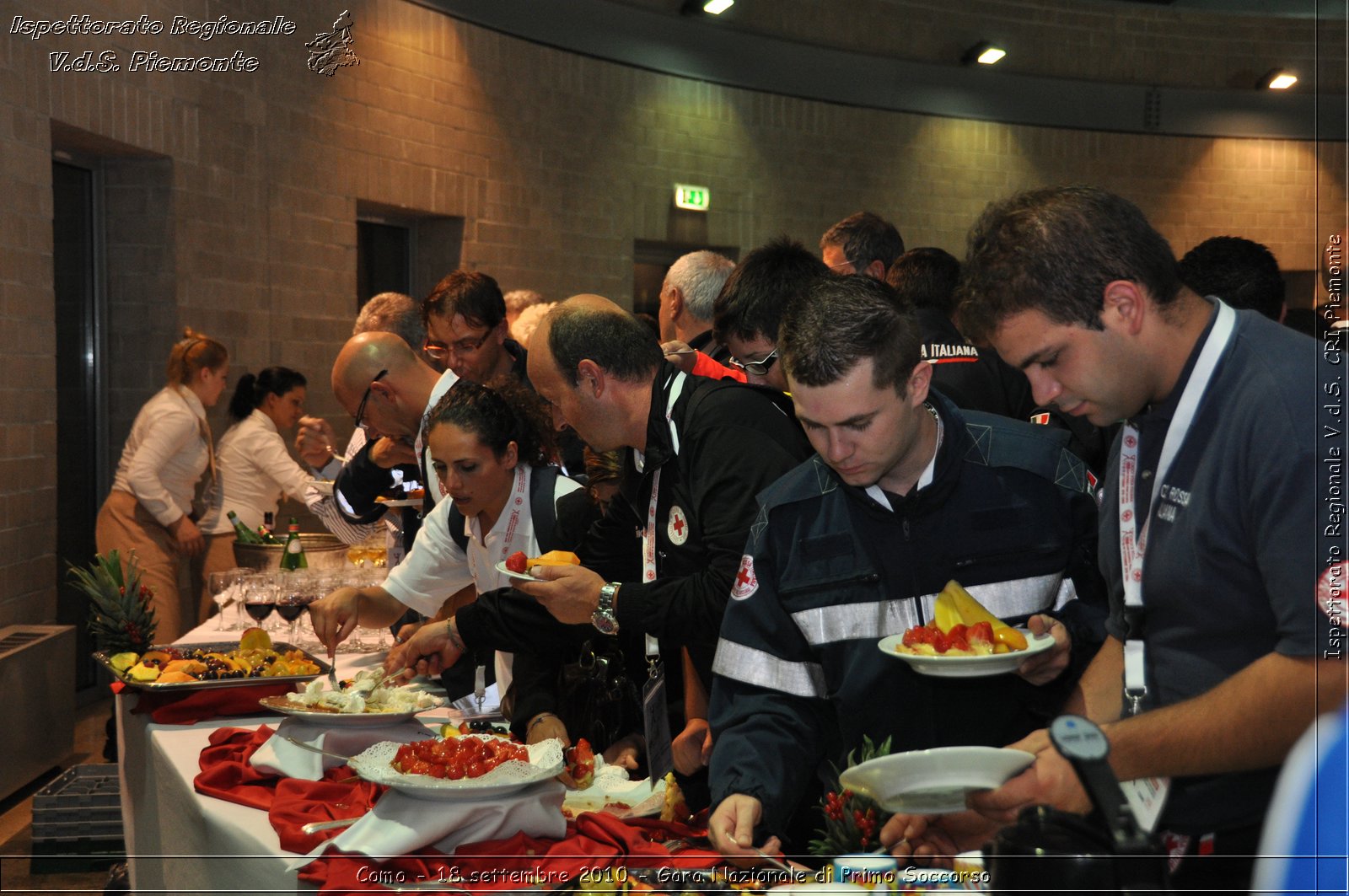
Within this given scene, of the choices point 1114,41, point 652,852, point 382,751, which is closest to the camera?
point 652,852

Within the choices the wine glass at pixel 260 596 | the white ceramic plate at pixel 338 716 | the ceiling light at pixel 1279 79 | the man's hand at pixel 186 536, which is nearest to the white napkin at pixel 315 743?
the white ceramic plate at pixel 338 716

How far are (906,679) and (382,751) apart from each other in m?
0.90

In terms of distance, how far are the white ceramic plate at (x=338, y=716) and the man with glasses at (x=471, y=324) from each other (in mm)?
1635

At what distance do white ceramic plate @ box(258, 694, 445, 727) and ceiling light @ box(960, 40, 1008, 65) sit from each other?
8.65 metres

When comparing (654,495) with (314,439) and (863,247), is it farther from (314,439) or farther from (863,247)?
(314,439)

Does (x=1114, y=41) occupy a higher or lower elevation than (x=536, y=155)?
higher

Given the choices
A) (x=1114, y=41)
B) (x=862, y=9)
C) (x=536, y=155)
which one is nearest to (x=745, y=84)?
(x=862, y=9)

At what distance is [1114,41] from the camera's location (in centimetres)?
1036

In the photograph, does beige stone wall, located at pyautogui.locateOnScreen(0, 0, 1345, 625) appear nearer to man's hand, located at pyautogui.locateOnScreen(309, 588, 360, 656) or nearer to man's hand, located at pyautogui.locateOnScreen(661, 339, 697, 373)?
→ man's hand, located at pyautogui.locateOnScreen(309, 588, 360, 656)

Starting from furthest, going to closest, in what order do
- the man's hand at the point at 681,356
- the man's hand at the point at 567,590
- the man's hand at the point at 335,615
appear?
the man's hand at the point at 681,356
the man's hand at the point at 335,615
the man's hand at the point at 567,590

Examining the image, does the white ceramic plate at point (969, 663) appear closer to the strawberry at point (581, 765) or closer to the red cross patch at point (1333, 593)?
the red cross patch at point (1333, 593)

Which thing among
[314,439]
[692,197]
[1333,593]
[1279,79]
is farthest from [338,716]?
[1279,79]

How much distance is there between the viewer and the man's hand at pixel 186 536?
6.13 meters

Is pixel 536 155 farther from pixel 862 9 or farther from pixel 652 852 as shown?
pixel 652 852
